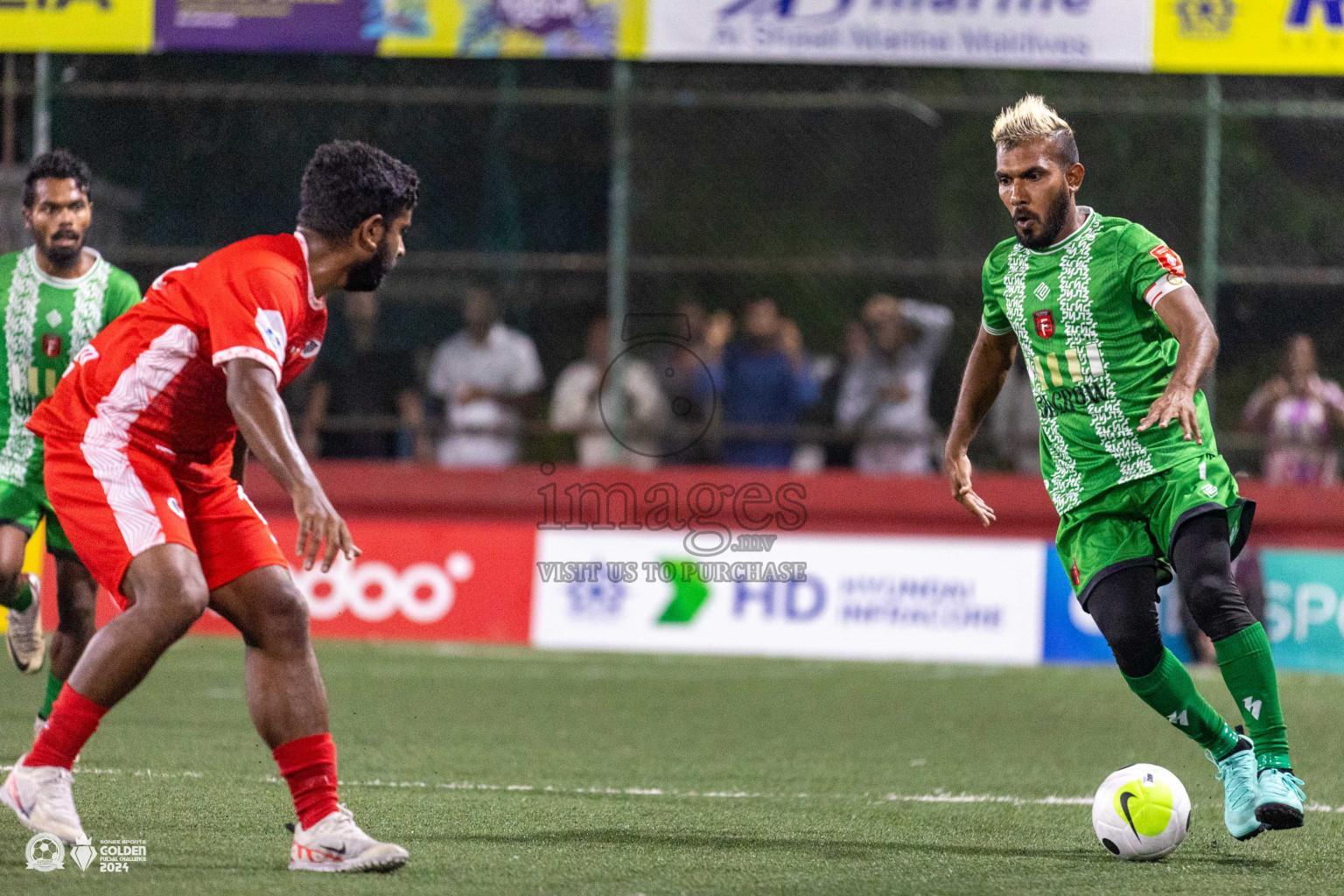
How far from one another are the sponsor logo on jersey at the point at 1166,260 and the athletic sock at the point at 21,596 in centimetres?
449

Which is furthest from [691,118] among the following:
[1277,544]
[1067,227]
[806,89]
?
[1067,227]

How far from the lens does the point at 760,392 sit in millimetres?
13328

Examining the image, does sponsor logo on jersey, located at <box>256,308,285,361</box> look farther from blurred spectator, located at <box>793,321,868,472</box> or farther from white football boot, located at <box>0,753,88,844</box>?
blurred spectator, located at <box>793,321,868,472</box>

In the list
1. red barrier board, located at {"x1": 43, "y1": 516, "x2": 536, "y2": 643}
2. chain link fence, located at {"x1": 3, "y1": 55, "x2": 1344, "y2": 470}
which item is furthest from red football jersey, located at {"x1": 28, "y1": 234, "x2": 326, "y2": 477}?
chain link fence, located at {"x1": 3, "y1": 55, "x2": 1344, "y2": 470}

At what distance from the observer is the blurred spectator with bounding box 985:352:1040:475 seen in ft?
42.9

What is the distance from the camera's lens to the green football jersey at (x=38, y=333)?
7074 millimetres

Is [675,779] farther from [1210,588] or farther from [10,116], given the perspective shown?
[10,116]

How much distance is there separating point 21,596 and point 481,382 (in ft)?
20.3

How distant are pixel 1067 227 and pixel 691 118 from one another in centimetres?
817

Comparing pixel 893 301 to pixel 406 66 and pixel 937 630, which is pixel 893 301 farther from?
pixel 406 66

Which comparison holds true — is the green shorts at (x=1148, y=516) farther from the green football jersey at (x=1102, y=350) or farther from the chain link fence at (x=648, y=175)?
the chain link fence at (x=648, y=175)

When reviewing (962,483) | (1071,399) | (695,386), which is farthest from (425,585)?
(1071,399)

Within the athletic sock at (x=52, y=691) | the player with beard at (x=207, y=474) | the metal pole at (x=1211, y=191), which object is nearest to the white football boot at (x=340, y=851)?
the player with beard at (x=207, y=474)

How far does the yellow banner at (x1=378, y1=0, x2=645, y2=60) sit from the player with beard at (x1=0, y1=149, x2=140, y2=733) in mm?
5945
